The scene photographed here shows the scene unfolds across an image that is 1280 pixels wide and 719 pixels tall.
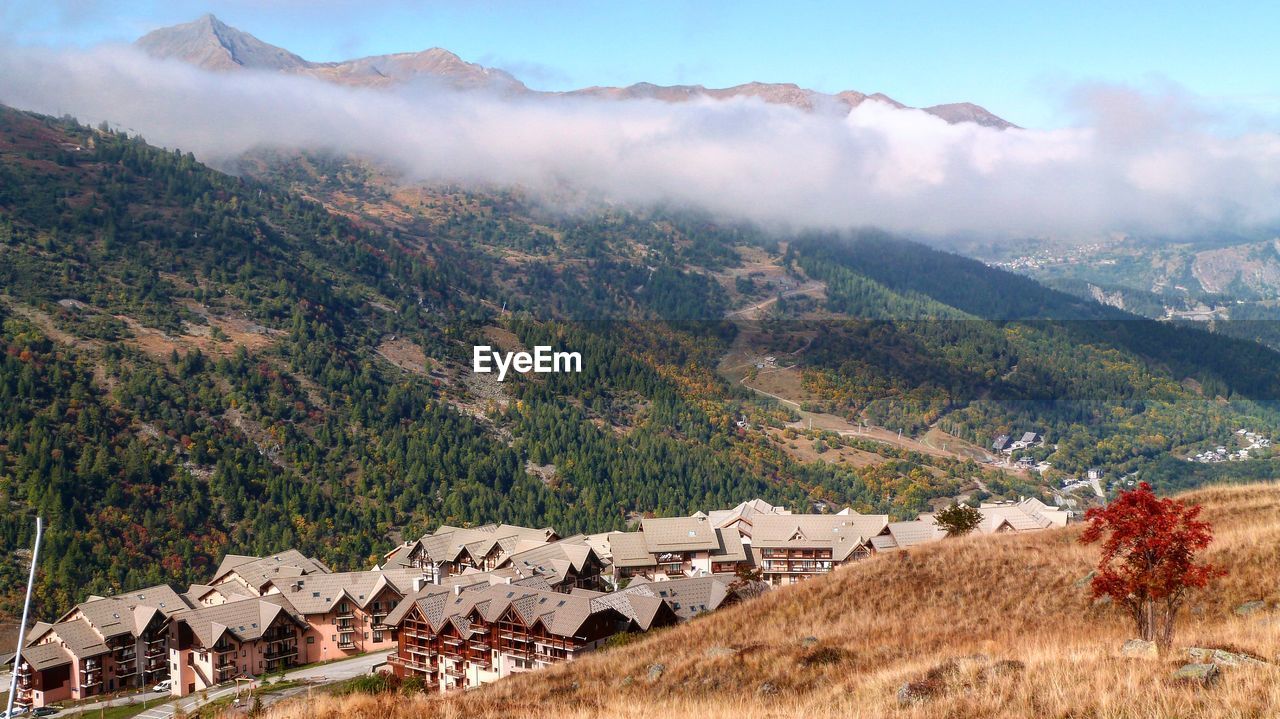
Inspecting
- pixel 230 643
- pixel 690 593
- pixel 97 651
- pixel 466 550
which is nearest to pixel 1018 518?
pixel 690 593

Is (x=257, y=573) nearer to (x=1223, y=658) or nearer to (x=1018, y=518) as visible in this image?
(x=1018, y=518)

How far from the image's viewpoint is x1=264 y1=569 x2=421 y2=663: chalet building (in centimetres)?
6550

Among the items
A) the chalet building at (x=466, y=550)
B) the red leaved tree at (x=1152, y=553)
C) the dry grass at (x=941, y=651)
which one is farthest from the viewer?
the chalet building at (x=466, y=550)

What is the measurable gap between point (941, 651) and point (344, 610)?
5148 cm

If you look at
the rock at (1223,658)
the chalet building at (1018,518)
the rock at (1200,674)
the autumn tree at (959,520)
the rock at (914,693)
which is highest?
the rock at (1200,674)

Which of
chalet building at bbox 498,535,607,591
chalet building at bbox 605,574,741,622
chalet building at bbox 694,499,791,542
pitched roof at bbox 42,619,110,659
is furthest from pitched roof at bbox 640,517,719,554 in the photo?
A: pitched roof at bbox 42,619,110,659

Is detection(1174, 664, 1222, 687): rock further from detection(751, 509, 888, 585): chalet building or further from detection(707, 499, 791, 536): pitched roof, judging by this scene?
detection(707, 499, 791, 536): pitched roof

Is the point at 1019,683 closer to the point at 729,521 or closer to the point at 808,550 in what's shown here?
the point at 808,550

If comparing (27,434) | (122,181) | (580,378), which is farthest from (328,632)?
(122,181)

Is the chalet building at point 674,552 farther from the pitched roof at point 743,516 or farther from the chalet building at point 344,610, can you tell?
the chalet building at point 344,610

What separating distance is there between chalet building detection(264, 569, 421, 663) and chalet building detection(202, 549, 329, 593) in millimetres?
3396

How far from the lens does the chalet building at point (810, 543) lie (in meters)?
75.2

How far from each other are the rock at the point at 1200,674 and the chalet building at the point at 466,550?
60.0 meters

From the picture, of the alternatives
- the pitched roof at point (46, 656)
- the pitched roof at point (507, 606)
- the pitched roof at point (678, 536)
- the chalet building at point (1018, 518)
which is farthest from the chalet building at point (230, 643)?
the chalet building at point (1018, 518)
